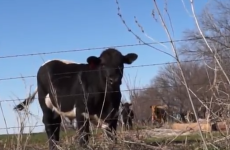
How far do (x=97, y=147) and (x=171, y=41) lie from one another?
261 centimetres

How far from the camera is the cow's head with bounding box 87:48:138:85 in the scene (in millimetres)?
7645

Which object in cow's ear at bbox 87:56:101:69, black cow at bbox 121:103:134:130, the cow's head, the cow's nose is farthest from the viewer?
cow's ear at bbox 87:56:101:69

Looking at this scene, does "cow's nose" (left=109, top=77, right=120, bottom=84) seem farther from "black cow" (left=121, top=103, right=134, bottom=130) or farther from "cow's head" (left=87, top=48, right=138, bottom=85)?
"black cow" (left=121, top=103, right=134, bottom=130)

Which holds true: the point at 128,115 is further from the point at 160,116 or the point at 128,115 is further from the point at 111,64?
the point at 160,116

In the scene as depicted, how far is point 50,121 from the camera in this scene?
8727 mm

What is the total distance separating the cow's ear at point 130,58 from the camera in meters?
8.46

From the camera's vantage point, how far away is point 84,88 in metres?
7.91

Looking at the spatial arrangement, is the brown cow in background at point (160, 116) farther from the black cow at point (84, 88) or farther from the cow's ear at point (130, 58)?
the cow's ear at point (130, 58)

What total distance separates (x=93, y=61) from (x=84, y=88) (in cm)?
53

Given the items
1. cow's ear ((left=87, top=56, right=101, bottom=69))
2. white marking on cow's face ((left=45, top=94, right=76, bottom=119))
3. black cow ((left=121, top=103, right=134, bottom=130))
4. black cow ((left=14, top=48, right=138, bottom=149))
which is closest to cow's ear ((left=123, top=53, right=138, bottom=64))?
black cow ((left=14, top=48, right=138, bottom=149))

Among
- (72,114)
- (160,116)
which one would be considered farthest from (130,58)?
(160,116)

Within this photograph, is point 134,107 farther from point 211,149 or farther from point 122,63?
point 122,63

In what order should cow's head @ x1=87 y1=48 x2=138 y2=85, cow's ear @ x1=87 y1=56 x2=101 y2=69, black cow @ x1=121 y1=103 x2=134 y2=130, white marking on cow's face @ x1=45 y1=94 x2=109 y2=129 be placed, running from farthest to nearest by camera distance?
1. cow's ear @ x1=87 y1=56 x2=101 y2=69
2. cow's head @ x1=87 y1=48 x2=138 y2=85
3. white marking on cow's face @ x1=45 y1=94 x2=109 y2=129
4. black cow @ x1=121 y1=103 x2=134 y2=130

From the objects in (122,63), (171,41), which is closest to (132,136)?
(171,41)
